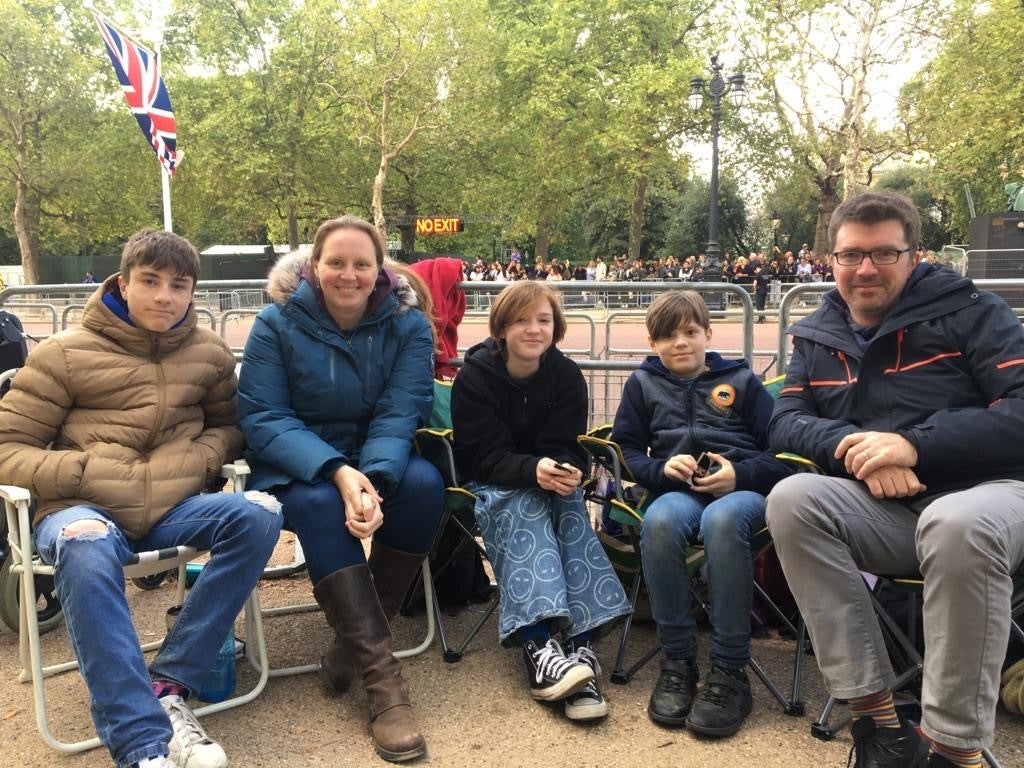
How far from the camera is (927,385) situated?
2549 mm

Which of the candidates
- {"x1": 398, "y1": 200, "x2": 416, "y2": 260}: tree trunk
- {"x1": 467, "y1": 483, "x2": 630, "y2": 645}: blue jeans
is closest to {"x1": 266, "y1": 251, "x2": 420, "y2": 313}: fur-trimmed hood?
{"x1": 467, "y1": 483, "x2": 630, "y2": 645}: blue jeans

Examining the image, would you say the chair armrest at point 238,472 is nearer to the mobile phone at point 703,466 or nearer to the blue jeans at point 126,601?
the blue jeans at point 126,601

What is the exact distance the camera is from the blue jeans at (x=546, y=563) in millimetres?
2801

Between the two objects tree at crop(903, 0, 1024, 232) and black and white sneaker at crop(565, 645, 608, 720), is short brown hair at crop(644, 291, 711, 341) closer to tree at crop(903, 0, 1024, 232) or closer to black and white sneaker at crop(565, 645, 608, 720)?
black and white sneaker at crop(565, 645, 608, 720)

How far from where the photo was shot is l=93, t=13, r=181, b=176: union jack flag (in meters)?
11.1

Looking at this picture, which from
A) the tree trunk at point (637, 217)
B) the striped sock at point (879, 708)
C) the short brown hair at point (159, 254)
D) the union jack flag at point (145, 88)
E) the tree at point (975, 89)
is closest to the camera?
the striped sock at point (879, 708)

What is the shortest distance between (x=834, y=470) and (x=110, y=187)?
34865 mm

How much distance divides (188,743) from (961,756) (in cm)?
212

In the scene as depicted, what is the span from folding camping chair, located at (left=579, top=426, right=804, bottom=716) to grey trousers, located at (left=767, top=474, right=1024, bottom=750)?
14.7 inches

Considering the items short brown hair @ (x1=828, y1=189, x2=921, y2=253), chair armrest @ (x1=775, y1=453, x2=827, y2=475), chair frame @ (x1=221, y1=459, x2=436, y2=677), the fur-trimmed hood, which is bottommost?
chair frame @ (x1=221, y1=459, x2=436, y2=677)

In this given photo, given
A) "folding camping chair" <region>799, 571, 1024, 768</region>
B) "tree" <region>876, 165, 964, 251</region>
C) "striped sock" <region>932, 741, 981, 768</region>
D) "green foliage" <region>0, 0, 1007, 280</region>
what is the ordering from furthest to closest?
"tree" <region>876, 165, 964, 251</region> < "green foliage" <region>0, 0, 1007, 280</region> < "folding camping chair" <region>799, 571, 1024, 768</region> < "striped sock" <region>932, 741, 981, 768</region>

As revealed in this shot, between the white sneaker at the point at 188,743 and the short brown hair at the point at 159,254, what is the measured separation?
1.43m

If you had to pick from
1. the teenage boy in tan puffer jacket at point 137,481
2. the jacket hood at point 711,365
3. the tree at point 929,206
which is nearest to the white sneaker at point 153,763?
the teenage boy in tan puffer jacket at point 137,481

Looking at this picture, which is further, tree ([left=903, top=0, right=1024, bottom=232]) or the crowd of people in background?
the crowd of people in background
